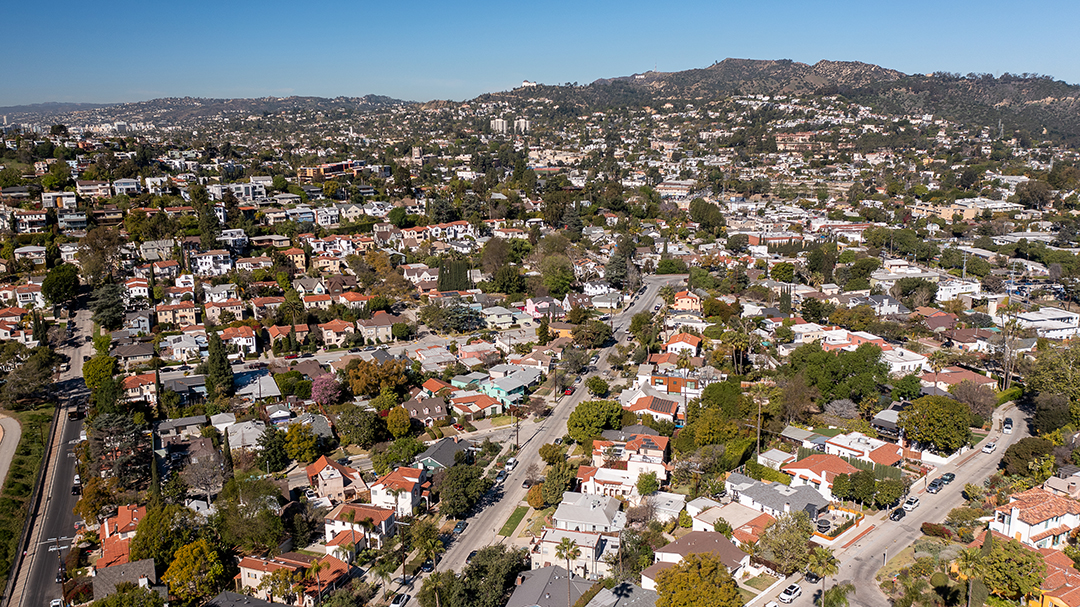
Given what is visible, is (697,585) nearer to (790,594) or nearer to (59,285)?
(790,594)

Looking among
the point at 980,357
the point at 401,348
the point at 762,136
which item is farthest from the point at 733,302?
the point at 762,136

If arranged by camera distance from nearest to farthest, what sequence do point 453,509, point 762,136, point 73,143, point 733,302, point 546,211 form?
point 453,509, point 733,302, point 546,211, point 73,143, point 762,136

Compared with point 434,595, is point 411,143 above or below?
above

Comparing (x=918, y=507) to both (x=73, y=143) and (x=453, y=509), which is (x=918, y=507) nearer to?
(x=453, y=509)

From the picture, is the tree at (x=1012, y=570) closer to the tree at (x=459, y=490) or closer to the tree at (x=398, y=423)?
the tree at (x=459, y=490)

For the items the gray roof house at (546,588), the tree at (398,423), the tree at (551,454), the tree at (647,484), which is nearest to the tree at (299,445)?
the tree at (398,423)

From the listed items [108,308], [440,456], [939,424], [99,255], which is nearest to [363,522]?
[440,456]
